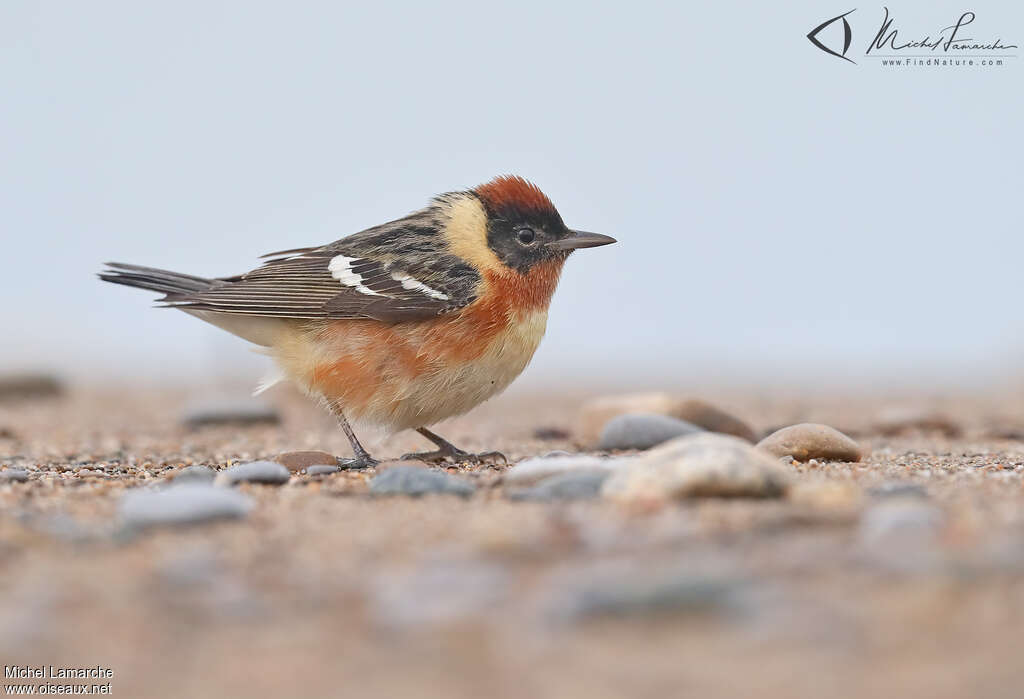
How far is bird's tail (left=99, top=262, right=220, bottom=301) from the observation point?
21.6 feet

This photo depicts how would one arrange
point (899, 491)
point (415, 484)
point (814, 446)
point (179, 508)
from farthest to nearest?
1. point (814, 446)
2. point (415, 484)
3. point (899, 491)
4. point (179, 508)

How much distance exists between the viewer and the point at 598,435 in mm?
7465

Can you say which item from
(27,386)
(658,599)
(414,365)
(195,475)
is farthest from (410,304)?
(27,386)

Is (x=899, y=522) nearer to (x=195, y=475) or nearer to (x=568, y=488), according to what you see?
(x=568, y=488)

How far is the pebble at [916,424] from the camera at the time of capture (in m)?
7.82

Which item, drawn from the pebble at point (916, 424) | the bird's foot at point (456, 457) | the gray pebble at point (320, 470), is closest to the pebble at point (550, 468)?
the gray pebble at point (320, 470)

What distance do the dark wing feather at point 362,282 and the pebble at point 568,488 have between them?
6.48ft

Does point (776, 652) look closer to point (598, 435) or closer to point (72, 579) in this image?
point (72, 579)

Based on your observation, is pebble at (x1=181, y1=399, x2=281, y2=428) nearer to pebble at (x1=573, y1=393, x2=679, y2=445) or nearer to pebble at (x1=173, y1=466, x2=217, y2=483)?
pebble at (x1=573, y1=393, x2=679, y2=445)

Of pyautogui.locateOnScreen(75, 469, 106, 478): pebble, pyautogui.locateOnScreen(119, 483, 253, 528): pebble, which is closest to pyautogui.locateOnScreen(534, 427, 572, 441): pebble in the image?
pyautogui.locateOnScreen(75, 469, 106, 478): pebble

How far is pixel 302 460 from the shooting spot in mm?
5633

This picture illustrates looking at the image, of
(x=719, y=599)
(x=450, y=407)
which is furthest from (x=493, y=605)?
(x=450, y=407)

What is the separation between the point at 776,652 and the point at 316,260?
4.81 metres

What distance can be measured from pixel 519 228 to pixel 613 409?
162 centimetres
